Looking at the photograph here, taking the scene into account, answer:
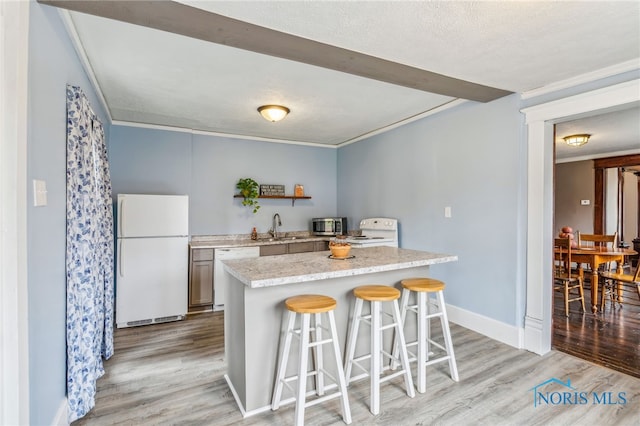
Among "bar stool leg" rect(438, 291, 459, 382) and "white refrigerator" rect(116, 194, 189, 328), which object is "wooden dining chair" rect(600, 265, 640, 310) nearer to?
"bar stool leg" rect(438, 291, 459, 382)

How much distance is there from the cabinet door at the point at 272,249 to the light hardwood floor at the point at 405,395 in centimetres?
158

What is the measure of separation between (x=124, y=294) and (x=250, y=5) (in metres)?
3.22

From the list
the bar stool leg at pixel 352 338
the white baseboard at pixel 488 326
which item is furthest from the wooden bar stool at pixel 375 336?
the white baseboard at pixel 488 326

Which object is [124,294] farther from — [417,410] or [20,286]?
[417,410]

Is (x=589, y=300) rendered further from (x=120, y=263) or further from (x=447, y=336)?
(x=120, y=263)

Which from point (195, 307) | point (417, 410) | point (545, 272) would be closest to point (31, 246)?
point (417, 410)

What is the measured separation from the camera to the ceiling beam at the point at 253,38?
5.48ft

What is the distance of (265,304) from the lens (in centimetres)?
205

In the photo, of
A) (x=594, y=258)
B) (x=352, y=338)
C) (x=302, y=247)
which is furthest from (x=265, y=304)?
(x=594, y=258)

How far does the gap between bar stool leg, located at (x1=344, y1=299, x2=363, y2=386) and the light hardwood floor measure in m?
0.13

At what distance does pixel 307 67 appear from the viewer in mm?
2578

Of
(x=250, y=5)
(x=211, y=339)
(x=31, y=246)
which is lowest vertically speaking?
(x=211, y=339)

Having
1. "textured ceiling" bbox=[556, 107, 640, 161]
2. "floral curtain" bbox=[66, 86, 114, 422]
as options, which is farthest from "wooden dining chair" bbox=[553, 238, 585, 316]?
"floral curtain" bbox=[66, 86, 114, 422]

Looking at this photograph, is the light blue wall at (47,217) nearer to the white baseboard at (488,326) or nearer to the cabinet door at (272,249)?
the cabinet door at (272,249)
